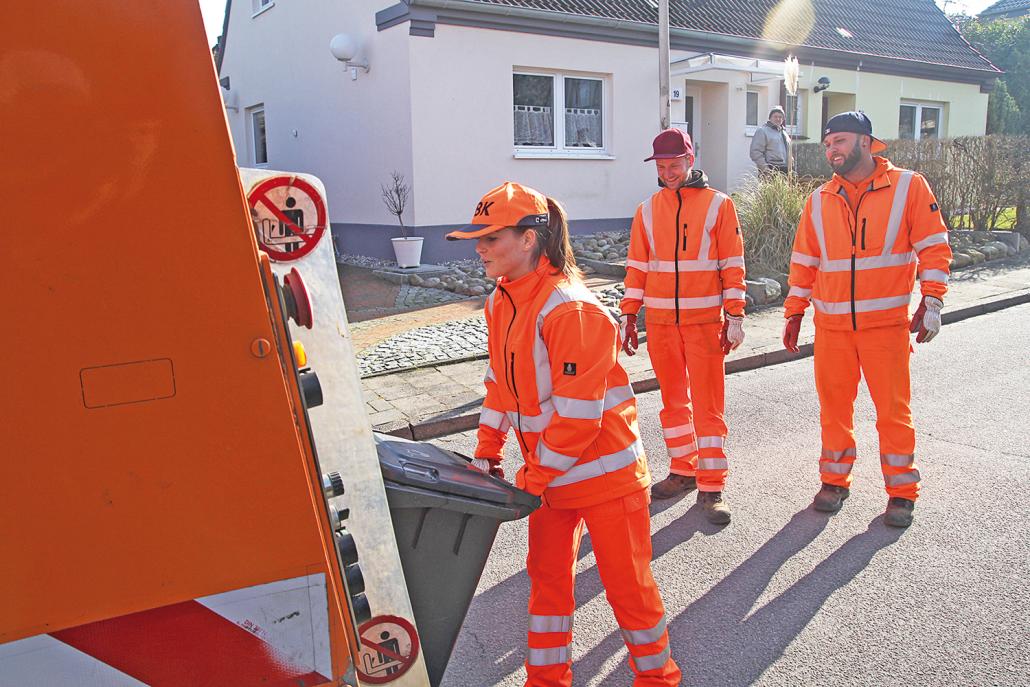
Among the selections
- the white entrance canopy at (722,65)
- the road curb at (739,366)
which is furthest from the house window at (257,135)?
the road curb at (739,366)

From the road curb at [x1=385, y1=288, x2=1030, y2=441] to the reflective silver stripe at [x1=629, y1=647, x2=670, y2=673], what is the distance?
10.2 ft

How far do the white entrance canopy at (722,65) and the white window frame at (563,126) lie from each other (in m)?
1.63

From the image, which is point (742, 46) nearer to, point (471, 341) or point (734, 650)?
point (471, 341)

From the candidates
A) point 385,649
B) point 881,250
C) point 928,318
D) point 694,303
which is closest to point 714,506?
point 694,303

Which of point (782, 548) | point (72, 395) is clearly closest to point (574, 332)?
point (72, 395)

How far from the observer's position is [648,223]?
184 inches

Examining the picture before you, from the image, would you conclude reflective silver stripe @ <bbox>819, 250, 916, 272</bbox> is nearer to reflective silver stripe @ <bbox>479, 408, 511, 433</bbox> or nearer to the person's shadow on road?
the person's shadow on road

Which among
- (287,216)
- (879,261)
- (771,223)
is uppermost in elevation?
(287,216)

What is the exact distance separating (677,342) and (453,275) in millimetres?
7606

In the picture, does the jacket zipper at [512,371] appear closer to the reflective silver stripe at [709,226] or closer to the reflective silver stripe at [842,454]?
the reflective silver stripe at [709,226]

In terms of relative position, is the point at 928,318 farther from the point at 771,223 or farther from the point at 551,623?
the point at 771,223

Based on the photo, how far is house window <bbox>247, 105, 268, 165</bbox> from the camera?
61.9 ft

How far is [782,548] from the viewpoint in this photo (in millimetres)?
4000

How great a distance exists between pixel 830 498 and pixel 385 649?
308cm
